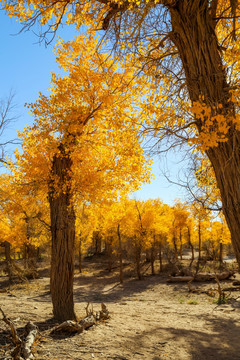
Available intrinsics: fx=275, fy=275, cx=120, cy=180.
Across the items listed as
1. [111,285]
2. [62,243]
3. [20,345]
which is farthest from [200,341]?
[111,285]

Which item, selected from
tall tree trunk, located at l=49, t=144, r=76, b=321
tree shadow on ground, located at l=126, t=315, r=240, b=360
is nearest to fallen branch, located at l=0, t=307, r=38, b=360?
tree shadow on ground, located at l=126, t=315, r=240, b=360

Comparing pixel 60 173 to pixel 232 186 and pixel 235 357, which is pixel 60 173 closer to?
pixel 232 186

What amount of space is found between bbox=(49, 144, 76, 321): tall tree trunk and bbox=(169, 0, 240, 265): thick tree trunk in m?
4.30

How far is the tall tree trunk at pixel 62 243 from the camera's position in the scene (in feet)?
23.6

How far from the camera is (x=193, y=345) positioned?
Answer: 5.57 m

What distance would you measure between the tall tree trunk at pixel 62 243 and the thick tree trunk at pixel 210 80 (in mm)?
4299

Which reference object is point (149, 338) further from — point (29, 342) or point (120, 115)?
point (120, 115)

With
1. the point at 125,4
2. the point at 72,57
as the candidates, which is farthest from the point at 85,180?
the point at 125,4

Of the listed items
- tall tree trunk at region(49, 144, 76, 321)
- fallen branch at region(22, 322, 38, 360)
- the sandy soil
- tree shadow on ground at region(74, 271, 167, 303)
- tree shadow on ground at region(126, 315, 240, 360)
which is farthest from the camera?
tree shadow on ground at region(74, 271, 167, 303)

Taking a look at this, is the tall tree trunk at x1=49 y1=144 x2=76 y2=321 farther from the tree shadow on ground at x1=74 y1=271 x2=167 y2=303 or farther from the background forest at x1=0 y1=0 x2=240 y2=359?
the tree shadow on ground at x1=74 y1=271 x2=167 y2=303

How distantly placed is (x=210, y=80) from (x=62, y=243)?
Answer: 215 inches

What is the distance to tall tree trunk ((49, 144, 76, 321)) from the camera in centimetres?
718

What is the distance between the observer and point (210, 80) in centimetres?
354

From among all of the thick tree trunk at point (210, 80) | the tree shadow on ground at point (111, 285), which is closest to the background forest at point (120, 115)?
the thick tree trunk at point (210, 80)
